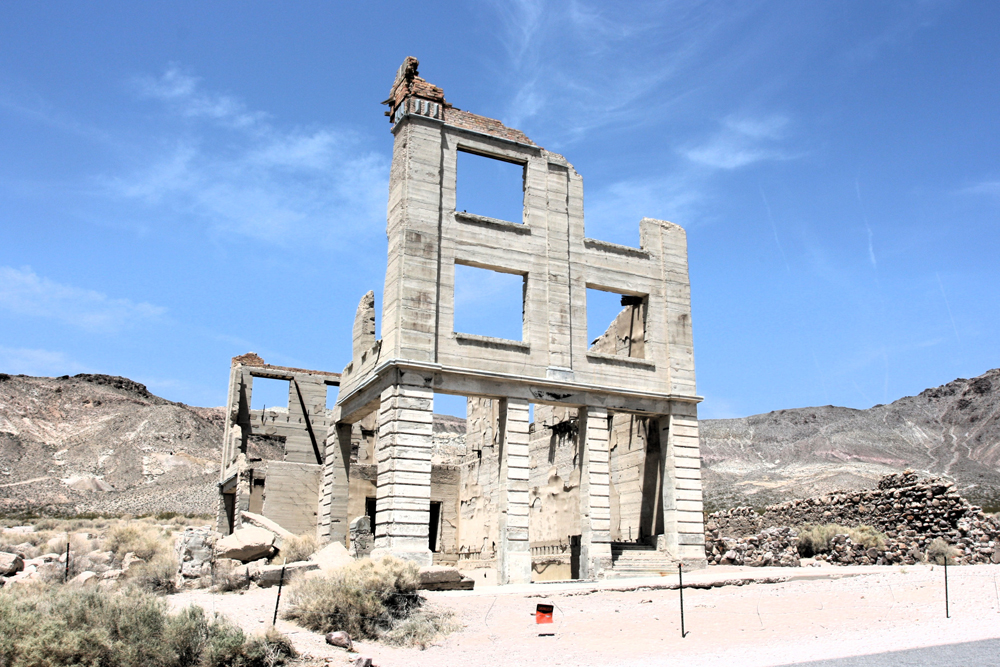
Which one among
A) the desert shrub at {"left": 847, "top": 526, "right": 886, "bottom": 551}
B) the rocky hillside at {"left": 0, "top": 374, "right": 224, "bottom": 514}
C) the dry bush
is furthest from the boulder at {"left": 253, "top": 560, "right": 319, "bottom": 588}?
the rocky hillside at {"left": 0, "top": 374, "right": 224, "bottom": 514}

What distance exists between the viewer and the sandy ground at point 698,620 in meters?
9.67

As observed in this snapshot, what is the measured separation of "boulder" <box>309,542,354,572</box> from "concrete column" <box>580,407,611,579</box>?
5.92 metres

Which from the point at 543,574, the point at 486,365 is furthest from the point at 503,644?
the point at 543,574

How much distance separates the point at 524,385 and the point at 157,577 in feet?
28.8

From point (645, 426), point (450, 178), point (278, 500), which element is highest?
point (450, 178)

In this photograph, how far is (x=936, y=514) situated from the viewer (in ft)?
65.0

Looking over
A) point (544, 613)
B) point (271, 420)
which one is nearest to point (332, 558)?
point (544, 613)

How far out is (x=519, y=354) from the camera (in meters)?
19.1

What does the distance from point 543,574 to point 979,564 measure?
9.90 meters

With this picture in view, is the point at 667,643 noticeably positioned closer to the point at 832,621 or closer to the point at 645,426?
the point at 832,621

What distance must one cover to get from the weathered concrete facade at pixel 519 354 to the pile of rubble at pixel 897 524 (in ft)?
9.81

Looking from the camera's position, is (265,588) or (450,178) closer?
(265,588)

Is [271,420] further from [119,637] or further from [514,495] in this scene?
[119,637]

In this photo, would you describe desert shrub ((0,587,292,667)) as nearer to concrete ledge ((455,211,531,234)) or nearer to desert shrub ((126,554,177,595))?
desert shrub ((126,554,177,595))
